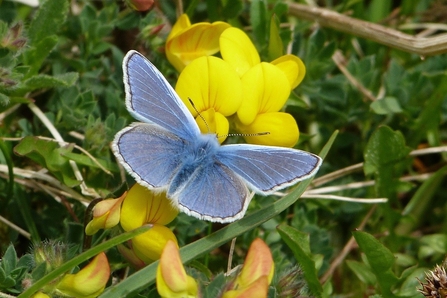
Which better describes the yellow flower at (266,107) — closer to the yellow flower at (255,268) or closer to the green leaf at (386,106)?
the yellow flower at (255,268)

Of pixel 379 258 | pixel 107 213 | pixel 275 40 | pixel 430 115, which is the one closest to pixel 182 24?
pixel 275 40

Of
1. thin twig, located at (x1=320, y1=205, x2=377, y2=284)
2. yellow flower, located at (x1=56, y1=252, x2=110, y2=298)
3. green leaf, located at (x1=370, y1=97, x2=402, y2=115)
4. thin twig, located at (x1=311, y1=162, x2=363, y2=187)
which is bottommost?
thin twig, located at (x1=320, y1=205, x2=377, y2=284)

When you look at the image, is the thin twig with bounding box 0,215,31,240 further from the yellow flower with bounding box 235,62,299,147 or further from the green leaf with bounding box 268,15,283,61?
the green leaf with bounding box 268,15,283,61

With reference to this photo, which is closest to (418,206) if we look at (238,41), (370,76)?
(370,76)

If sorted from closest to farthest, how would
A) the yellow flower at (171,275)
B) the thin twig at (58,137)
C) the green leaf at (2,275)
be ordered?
the yellow flower at (171,275) < the green leaf at (2,275) < the thin twig at (58,137)


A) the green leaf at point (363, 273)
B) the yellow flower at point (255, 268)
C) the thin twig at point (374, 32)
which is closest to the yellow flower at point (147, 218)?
the yellow flower at point (255, 268)

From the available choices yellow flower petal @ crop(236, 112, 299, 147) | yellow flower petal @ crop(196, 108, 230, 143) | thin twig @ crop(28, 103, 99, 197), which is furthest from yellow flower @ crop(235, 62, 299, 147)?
thin twig @ crop(28, 103, 99, 197)

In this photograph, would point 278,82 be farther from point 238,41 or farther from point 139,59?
point 139,59
